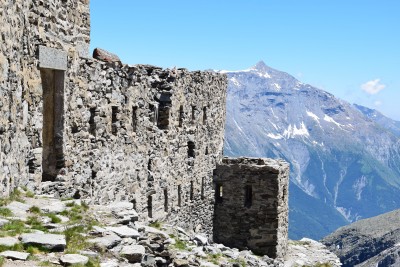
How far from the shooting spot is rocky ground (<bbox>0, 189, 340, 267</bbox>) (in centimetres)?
998

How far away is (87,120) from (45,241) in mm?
8795

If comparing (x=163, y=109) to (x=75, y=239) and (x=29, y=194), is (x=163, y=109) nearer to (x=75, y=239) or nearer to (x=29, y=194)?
(x=29, y=194)

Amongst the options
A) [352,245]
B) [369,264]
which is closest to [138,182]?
[369,264]

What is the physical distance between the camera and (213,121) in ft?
111

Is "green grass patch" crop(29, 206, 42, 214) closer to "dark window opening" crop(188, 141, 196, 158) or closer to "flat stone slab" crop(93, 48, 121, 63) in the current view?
"flat stone slab" crop(93, 48, 121, 63)

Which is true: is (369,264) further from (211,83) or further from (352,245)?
(211,83)

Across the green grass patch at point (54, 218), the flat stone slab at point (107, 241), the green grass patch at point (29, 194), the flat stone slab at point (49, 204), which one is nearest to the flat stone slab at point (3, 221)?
the green grass patch at point (54, 218)

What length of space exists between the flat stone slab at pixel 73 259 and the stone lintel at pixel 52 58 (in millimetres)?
7243

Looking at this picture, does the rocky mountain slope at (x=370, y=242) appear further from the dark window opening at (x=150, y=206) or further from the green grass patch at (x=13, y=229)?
the green grass patch at (x=13, y=229)

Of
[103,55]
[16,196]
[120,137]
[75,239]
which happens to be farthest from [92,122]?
[75,239]

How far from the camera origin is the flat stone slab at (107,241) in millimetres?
11188

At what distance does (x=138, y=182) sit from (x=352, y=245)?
131316mm

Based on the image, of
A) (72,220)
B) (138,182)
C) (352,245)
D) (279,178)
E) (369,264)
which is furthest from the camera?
(352,245)

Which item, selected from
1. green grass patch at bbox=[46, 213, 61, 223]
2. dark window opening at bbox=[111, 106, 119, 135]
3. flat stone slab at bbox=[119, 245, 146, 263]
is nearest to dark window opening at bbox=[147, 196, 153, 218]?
dark window opening at bbox=[111, 106, 119, 135]
